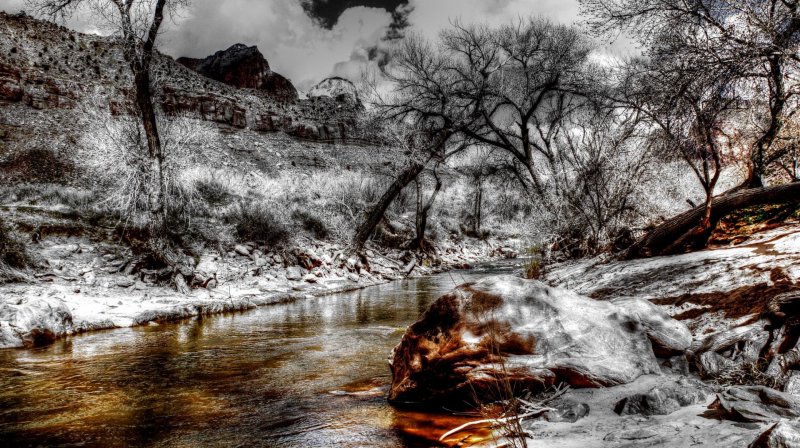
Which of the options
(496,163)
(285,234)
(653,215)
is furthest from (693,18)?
(496,163)

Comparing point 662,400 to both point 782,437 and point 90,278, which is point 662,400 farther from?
point 90,278

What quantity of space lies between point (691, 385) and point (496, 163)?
15400 millimetres

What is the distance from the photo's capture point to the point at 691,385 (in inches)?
99.5

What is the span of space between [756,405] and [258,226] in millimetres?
10954

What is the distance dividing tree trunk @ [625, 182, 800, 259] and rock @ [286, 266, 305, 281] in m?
7.49

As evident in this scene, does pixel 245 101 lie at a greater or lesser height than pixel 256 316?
greater

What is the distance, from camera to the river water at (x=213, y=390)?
2725mm

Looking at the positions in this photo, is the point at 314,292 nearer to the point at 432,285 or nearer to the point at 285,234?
the point at 285,234

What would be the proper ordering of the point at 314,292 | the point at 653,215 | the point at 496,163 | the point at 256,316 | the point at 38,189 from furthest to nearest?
the point at 496,163 < the point at 38,189 < the point at 314,292 < the point at 653,215 < the point at 256,316

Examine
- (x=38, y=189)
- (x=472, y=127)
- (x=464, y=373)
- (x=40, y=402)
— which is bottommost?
(x=40, y=402)

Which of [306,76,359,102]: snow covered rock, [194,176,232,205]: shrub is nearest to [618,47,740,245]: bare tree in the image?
[194,176,232,205]: shrub

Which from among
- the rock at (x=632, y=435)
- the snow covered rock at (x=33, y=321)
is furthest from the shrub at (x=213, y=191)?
the rock at (x=632, y=435)

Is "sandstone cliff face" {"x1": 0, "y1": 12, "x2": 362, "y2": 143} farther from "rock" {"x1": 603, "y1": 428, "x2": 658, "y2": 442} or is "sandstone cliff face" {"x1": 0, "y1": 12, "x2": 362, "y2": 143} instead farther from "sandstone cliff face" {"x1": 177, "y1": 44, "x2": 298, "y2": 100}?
"rock" {"x1": 603, "y1": 428, "x2": 658, "y2": 442}

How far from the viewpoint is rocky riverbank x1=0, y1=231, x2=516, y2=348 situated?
5.75m
